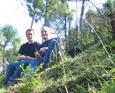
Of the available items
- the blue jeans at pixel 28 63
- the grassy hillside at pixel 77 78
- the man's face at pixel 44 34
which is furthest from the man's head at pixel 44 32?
the grassy hillside at pixel 77 78

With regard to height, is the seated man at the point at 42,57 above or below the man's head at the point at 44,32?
below

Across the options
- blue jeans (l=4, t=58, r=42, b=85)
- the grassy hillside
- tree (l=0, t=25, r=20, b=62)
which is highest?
the grassy hillside

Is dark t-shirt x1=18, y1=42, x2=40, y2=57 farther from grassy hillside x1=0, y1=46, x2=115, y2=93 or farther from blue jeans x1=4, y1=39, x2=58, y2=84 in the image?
grassy hillside x1=0, y1=46, x2=115, y2=93

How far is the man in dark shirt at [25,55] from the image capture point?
792cm

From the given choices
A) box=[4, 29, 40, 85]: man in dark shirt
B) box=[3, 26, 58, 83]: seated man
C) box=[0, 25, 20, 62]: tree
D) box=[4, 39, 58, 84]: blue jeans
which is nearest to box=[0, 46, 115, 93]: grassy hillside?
box=[4, 39, 58, 84]: blue jeans

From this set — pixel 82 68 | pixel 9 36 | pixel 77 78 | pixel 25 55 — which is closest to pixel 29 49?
pixel 25 55

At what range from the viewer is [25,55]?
853 cm

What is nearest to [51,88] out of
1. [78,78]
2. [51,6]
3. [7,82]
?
[78,78]

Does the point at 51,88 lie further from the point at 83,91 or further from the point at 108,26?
the point at 108,26

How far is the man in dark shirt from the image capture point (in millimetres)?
7919

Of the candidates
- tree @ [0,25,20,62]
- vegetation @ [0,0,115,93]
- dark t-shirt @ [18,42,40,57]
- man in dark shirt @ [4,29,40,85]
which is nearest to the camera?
vegetation @ [0,0,115,93]

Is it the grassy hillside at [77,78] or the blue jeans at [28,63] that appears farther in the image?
the blue jeans at [28,63]

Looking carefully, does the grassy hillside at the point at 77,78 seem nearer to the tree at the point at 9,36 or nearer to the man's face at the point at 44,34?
the man's face at the point at 44,34

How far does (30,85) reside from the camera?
5.80 metres
